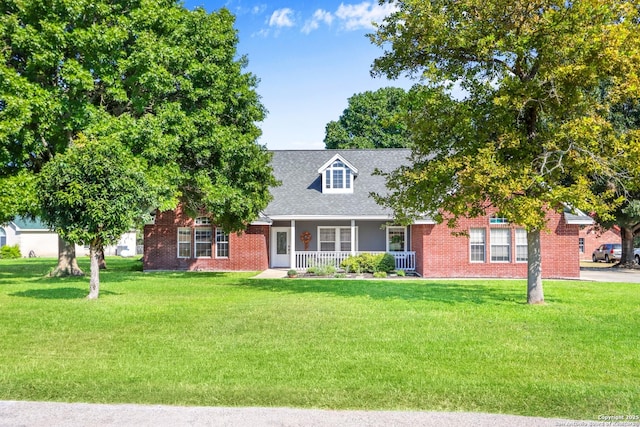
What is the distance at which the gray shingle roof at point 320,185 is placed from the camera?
27.4 meters

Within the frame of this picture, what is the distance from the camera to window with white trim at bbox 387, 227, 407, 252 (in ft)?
94.6

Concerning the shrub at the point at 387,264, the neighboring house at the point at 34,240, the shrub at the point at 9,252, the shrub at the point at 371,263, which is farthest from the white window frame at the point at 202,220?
the shrub at the point at 9,252

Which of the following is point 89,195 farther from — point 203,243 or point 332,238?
point 332,238

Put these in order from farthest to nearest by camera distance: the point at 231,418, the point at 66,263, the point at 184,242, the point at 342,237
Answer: the point at 342,237 → the point at 184,242 → the point at 66,263 → the point at 231,418

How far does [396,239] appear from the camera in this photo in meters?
29.0

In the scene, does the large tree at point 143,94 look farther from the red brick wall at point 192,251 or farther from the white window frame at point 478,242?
the white window frame at point 478,242

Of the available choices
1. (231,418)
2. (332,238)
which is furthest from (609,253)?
(231,418)

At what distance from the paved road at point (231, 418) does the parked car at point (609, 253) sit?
43.5m

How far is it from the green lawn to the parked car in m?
31.7

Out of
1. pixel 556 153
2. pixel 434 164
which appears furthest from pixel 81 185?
pixel 556 153

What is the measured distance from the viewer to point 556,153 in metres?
13.5

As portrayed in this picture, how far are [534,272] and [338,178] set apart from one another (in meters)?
15.9

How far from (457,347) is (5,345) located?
282 inches

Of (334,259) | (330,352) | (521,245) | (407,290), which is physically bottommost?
(407,290)
